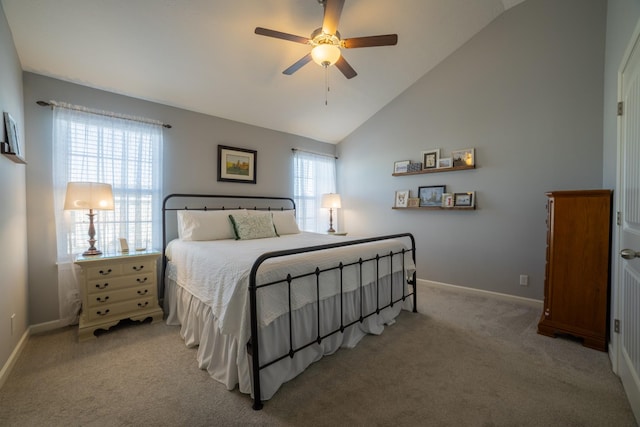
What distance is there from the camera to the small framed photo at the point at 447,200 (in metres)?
3.74

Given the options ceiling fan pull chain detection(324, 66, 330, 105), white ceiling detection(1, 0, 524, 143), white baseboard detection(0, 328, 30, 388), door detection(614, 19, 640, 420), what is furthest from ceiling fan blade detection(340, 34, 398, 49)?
white baseboard detection(0, 328, 30, 388)

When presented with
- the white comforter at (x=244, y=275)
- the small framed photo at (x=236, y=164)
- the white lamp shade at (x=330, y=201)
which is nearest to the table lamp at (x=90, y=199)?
the white comforter at (x=244, y=275)

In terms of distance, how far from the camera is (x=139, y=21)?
2342 millimetres

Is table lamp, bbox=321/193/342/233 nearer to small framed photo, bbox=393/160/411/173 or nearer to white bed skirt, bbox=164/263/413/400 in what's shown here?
small framed photo, bbox=393/160/411/173

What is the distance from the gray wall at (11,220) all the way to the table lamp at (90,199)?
0.33 meters

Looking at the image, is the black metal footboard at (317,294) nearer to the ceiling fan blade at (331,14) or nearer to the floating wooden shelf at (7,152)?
the ceiling fan blade at (331,14)

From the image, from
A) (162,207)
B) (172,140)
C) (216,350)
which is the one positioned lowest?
(216,350)

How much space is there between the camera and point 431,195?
395 cm

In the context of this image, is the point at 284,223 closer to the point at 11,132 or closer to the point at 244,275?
the point at 244,275

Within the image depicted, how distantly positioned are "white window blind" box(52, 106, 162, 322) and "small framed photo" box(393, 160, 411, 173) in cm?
322

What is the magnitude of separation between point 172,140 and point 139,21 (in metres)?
1.29

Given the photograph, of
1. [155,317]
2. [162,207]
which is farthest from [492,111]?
[155,317]

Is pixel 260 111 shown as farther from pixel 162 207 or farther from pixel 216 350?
pixel 216 350

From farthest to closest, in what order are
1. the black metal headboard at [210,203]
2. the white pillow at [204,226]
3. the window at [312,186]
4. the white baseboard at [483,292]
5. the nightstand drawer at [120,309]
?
1. the window at [312,186]
2. the black metal headboard at [210,203]
3. the white baseboard at [483,292]
4. the white pillow at [204,226]
5. the nightstand drawer at [120,309]
